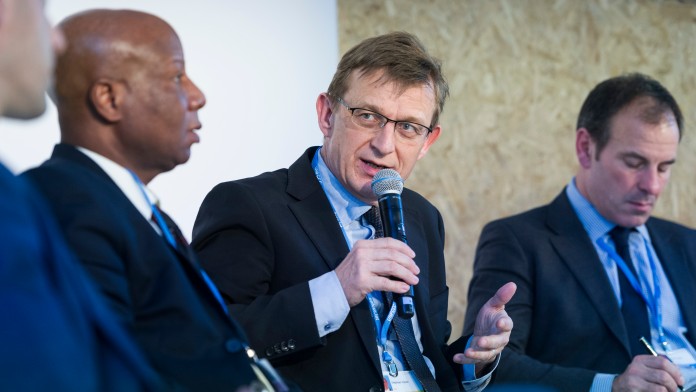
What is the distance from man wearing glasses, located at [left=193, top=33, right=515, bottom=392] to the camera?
2184 mm

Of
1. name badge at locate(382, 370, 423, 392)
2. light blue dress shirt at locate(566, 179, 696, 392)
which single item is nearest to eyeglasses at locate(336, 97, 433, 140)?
name badge at locate(382, 370, 423, 392)

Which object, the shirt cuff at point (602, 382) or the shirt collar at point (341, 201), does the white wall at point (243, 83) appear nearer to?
the shirt collar at point (341, 201)

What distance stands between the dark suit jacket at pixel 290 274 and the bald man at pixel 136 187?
541mm

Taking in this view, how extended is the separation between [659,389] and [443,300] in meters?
0.71

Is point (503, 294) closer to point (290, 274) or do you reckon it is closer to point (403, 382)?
point (403, 382)

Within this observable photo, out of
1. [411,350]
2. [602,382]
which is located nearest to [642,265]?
[602,382]

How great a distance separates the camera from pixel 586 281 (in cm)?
333

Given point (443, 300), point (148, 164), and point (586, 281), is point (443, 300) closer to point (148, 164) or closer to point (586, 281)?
point (586, 281)

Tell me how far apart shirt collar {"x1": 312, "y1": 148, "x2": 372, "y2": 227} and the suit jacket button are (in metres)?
1.02

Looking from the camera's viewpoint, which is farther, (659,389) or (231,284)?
(659,389)

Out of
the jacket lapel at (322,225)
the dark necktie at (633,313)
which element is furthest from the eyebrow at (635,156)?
the jacket lapel at (322,225)

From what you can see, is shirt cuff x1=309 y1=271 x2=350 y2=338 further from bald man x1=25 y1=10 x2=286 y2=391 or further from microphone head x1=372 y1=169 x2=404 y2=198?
bald man x1=25 y1=10 x2=286 y2=391

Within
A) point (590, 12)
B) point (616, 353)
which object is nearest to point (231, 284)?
point (616, 353)

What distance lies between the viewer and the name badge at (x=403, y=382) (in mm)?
2357
